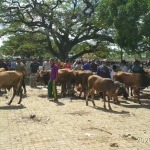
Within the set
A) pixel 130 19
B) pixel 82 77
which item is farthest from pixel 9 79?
pixel 130 19

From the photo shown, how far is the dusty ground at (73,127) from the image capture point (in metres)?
6.33

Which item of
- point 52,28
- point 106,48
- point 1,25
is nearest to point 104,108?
point 52,28

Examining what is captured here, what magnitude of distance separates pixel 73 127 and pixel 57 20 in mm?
18460

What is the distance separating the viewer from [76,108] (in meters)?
10.7

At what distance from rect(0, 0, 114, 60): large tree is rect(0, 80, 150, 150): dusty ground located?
1549 cm

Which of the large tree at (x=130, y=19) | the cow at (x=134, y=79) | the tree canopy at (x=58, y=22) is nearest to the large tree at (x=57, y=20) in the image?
the tree canopy at (x=58, y=22)

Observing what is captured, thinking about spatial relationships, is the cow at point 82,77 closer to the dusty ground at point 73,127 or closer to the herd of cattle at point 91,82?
the herd of cattle at point 91,82

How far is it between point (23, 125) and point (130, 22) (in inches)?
398

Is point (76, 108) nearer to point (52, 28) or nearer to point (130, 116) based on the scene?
point (130, 116)

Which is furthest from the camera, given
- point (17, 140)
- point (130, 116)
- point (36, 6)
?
point (36, 6)

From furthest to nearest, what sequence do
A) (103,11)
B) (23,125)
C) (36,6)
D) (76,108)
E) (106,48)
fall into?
(106,48) < (36,6) < (103,11) < (76,108) < (23,125)

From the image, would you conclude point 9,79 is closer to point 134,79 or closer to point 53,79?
point 53,79

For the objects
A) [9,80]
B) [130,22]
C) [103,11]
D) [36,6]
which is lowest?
[9,80]

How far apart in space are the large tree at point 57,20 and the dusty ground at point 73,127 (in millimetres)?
15492
